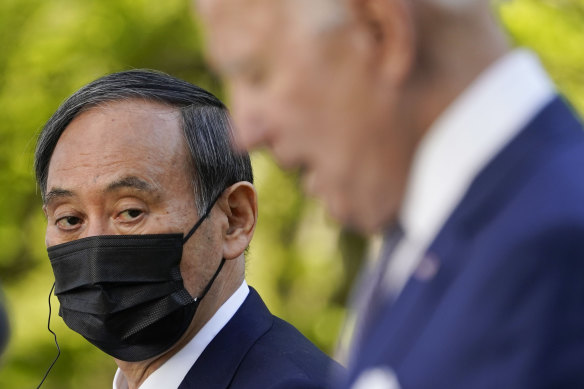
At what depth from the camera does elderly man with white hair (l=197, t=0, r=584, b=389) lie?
1.11m

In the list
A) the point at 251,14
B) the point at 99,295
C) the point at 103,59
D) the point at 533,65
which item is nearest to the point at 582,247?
the point at 533,65

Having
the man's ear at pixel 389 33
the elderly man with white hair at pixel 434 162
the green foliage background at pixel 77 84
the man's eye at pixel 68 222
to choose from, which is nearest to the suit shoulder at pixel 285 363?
the man's eye at pixel 68 222

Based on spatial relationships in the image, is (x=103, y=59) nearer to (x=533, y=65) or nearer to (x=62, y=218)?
(x=62, y=218)

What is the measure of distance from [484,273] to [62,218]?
224cm

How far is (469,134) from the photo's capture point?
3.98 ft

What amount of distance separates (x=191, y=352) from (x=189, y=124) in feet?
2.36

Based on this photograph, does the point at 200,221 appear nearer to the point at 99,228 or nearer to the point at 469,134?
the point at 99,228

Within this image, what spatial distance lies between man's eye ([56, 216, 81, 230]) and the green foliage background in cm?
696

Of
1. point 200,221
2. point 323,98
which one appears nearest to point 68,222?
point 200,221

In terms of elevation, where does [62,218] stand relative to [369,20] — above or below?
below

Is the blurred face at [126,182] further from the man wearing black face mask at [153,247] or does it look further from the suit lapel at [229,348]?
the suit lapel at [229,348]

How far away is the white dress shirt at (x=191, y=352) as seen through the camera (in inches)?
123

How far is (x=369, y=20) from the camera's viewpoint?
1.25 meters

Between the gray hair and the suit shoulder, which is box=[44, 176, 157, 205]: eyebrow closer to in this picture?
the gray hair
